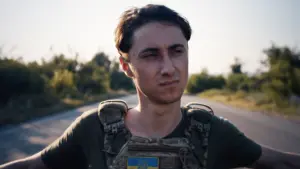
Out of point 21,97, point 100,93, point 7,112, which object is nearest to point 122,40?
point 7,112

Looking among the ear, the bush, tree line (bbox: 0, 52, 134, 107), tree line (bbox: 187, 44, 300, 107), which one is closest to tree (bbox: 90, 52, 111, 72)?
the bush

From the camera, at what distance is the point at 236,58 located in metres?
66.5

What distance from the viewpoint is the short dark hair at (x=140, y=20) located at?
1.87m

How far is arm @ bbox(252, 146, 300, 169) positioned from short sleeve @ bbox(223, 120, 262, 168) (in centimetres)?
3

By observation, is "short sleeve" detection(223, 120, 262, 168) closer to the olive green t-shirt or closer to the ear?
the olive green t-shirt

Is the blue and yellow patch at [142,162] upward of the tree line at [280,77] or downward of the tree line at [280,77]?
upward

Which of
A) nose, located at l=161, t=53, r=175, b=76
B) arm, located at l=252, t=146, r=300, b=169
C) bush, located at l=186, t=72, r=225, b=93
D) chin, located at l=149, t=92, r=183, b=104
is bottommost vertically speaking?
bush, located at l=186, t=72, r=225, b=93

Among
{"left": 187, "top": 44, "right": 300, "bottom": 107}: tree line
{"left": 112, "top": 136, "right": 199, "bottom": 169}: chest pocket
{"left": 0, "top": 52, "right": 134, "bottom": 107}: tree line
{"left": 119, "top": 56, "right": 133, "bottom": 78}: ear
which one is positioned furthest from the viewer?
{"left": 187, "top": 44, "right": 300, "bottom": 107}: tree line

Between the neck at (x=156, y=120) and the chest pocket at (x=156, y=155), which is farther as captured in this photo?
the neck at (x=156, y=120)

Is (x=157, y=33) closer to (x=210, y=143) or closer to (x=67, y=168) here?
(x=210, y=143)

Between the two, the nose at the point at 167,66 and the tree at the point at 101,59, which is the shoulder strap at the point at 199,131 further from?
the tree at the point at 101,59

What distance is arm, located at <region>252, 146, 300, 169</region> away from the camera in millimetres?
1692

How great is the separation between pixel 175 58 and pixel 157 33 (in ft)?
0.64

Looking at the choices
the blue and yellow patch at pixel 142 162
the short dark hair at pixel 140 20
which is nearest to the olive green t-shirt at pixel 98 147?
the blue and yellow patch at pixel 142 162
